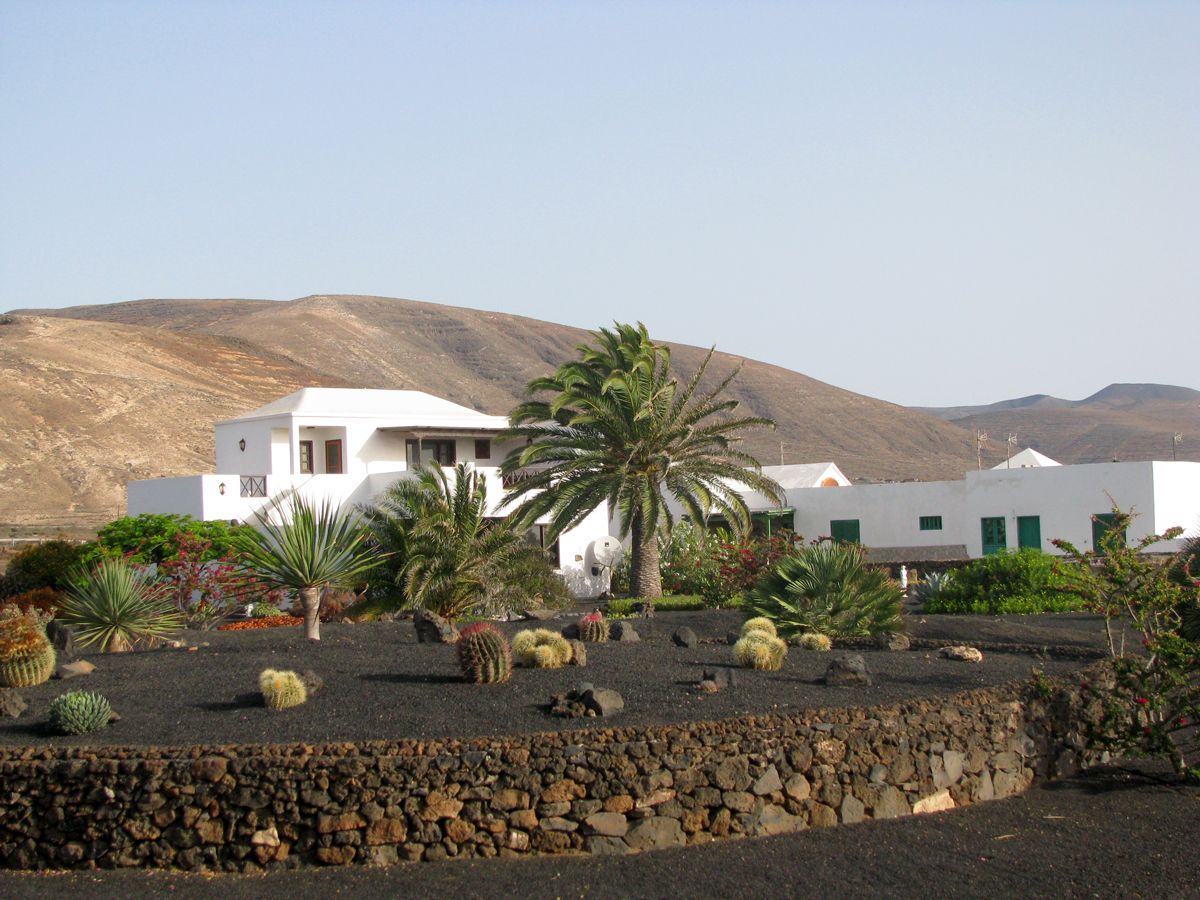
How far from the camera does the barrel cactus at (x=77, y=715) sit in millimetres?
9578

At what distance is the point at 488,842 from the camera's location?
807cm

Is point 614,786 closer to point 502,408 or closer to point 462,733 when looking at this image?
point 462,733

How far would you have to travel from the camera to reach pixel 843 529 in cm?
4047

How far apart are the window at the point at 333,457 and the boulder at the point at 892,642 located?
23088 millimetres

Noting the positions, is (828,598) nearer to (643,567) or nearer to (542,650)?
(542,650)

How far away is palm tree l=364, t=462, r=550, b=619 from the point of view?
22.2 meters

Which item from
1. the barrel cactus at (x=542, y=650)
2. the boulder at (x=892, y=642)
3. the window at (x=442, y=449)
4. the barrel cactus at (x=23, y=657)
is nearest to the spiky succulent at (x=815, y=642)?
the boulder at (x=892, y=642)

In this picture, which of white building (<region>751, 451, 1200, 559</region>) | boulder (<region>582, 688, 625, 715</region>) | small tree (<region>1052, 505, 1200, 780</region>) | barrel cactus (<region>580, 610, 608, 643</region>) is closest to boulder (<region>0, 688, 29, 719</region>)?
boulder (<region>582, 688, 625, 715</region>)

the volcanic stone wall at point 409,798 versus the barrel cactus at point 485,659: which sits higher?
the barrel cactus at point 485,659

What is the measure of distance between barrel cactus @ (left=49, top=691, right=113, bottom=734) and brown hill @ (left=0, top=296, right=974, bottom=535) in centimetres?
4476

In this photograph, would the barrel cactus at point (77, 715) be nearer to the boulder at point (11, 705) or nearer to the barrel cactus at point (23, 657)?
the boulder at point (11, 705)

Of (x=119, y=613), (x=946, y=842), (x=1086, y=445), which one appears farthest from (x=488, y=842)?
(x=1086, y=445)

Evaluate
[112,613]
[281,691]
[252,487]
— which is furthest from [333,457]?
[281,691]

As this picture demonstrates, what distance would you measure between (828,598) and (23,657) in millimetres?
9032
